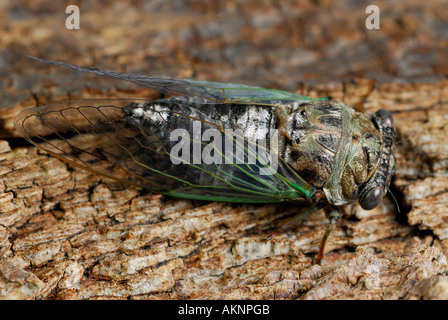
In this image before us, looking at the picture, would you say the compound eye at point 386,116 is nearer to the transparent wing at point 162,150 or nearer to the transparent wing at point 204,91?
the transparent wing at point 204,91

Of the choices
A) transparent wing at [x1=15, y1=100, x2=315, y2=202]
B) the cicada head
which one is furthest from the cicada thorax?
transparent wing at [x1=15, y1=100, x2=315, y2=202]

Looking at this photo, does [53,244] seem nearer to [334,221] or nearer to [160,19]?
[334,221]

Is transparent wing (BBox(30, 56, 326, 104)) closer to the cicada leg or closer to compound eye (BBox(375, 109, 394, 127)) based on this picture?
compound eye (BBox(375, 109, 394, 127))

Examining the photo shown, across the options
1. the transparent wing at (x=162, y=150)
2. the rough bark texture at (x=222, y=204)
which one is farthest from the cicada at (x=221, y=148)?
the rough bark texture at (x=222, y=204)

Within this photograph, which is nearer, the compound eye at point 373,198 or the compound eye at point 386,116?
the compound eye at point 373,198

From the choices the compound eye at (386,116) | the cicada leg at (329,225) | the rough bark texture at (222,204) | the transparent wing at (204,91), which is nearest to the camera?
the rough bark texture at (222,204)

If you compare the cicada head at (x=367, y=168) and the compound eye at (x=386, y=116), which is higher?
the compound eye at (x=386, y=116)
